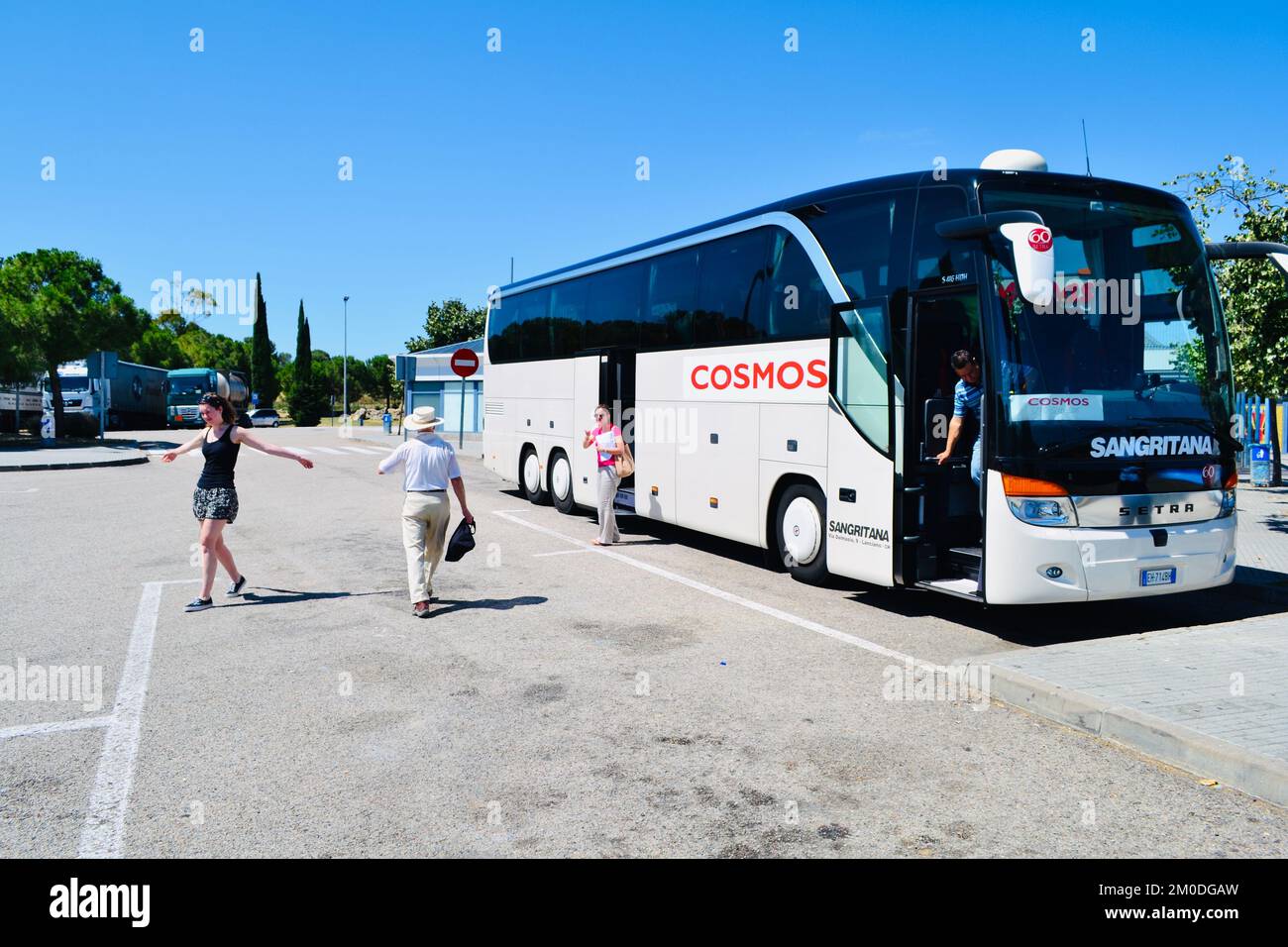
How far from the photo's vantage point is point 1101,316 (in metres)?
7.22

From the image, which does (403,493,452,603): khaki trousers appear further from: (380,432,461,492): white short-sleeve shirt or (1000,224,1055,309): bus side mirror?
(1000,224,1055,309): bus side mirror

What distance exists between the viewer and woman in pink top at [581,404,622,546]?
39.2ft

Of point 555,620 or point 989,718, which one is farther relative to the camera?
point 555,620

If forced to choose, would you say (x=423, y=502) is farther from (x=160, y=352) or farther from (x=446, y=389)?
(x=160, y=352)

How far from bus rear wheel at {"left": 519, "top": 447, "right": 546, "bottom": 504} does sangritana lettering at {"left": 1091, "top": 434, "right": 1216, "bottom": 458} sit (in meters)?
10.5

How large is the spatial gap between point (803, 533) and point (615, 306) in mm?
5126

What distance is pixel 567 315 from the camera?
14.8 m

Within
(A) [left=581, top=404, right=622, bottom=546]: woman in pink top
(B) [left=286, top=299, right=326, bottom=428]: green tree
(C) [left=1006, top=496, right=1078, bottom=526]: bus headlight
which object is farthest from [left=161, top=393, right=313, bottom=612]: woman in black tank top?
(B) [left=286, top=299, right=326, bottom=428]: green tree

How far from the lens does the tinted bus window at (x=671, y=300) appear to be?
11406mm

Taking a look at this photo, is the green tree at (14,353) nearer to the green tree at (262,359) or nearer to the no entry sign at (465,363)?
the no entry sign at (465,363)

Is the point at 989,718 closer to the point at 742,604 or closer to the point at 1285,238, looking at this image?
the point at 742,604

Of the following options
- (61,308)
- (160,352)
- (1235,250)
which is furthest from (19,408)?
(160,352)

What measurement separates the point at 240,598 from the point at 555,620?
122 inches
